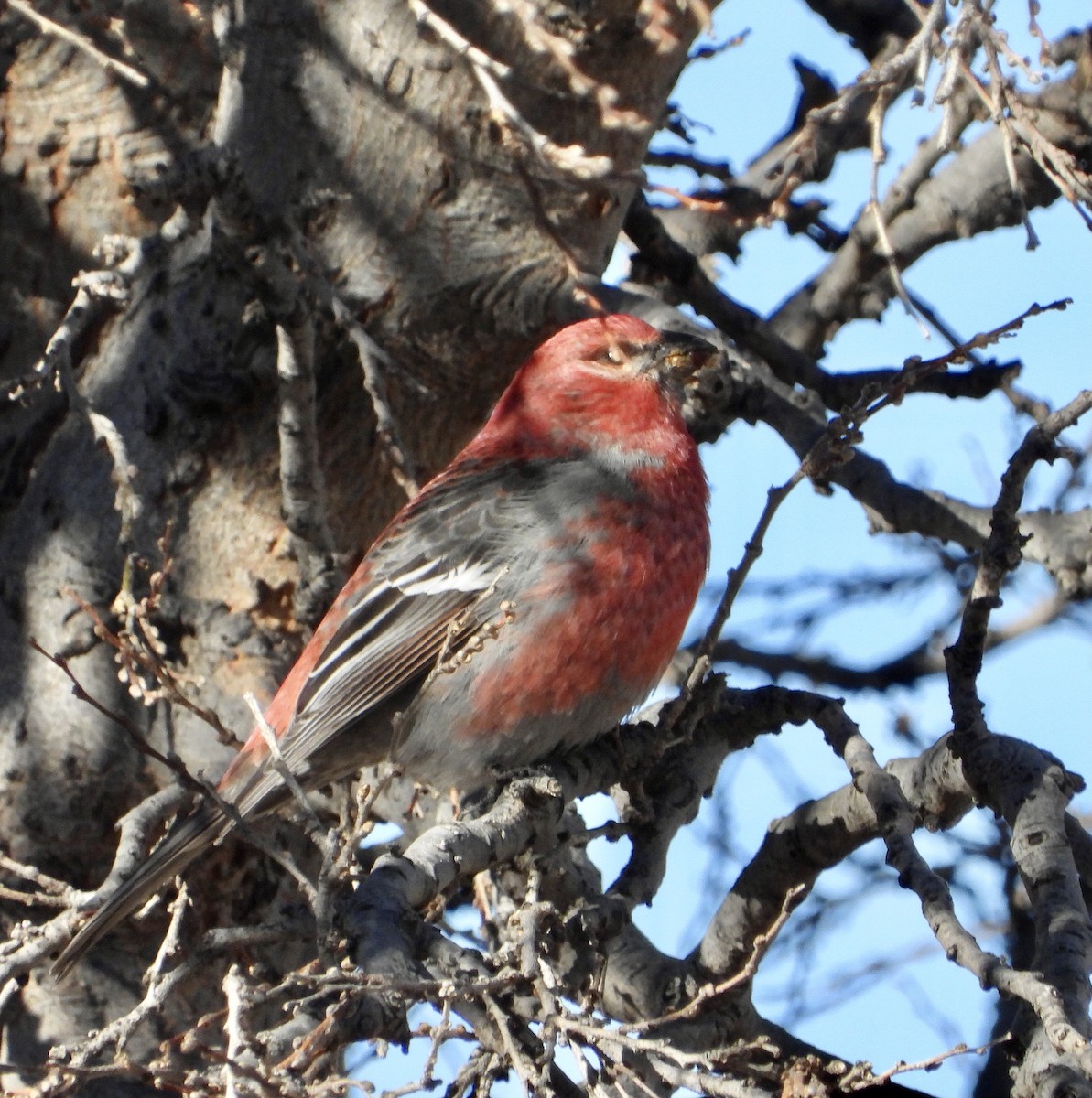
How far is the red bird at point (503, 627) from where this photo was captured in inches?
130

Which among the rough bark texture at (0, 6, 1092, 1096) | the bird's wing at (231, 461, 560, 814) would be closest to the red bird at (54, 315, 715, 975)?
the bird's wing at (231, 461, 560, 814)

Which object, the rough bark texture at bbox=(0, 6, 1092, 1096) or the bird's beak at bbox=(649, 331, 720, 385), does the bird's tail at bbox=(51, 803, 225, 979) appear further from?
the bird's beak at bbox=(649, 331, 720, 385)

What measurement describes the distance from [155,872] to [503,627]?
34.8 inches

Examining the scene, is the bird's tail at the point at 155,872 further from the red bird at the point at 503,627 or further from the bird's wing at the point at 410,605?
the bird's wing at the point at 410,605

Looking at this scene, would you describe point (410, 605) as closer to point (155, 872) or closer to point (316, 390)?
point (316, 390)

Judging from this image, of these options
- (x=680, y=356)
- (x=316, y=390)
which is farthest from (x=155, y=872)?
(x=680, y=356)

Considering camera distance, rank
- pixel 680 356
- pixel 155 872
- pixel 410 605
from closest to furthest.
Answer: pixel 155 872
pixel 410 605
pixel 680 356

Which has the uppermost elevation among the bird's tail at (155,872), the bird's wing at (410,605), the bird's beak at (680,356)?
the bird's beak at (680,356)

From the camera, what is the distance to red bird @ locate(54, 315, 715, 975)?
3.31 metres

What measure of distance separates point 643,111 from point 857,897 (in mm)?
2553

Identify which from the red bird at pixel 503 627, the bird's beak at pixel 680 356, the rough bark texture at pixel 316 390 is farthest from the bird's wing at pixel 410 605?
the bird's beak at pixel 680 356

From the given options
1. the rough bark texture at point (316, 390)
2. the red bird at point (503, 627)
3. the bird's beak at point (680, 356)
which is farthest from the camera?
the bird's beak at point (680, 356)

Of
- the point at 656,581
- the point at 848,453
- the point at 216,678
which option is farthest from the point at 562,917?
the point at 216,678

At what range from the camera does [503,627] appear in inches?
123
